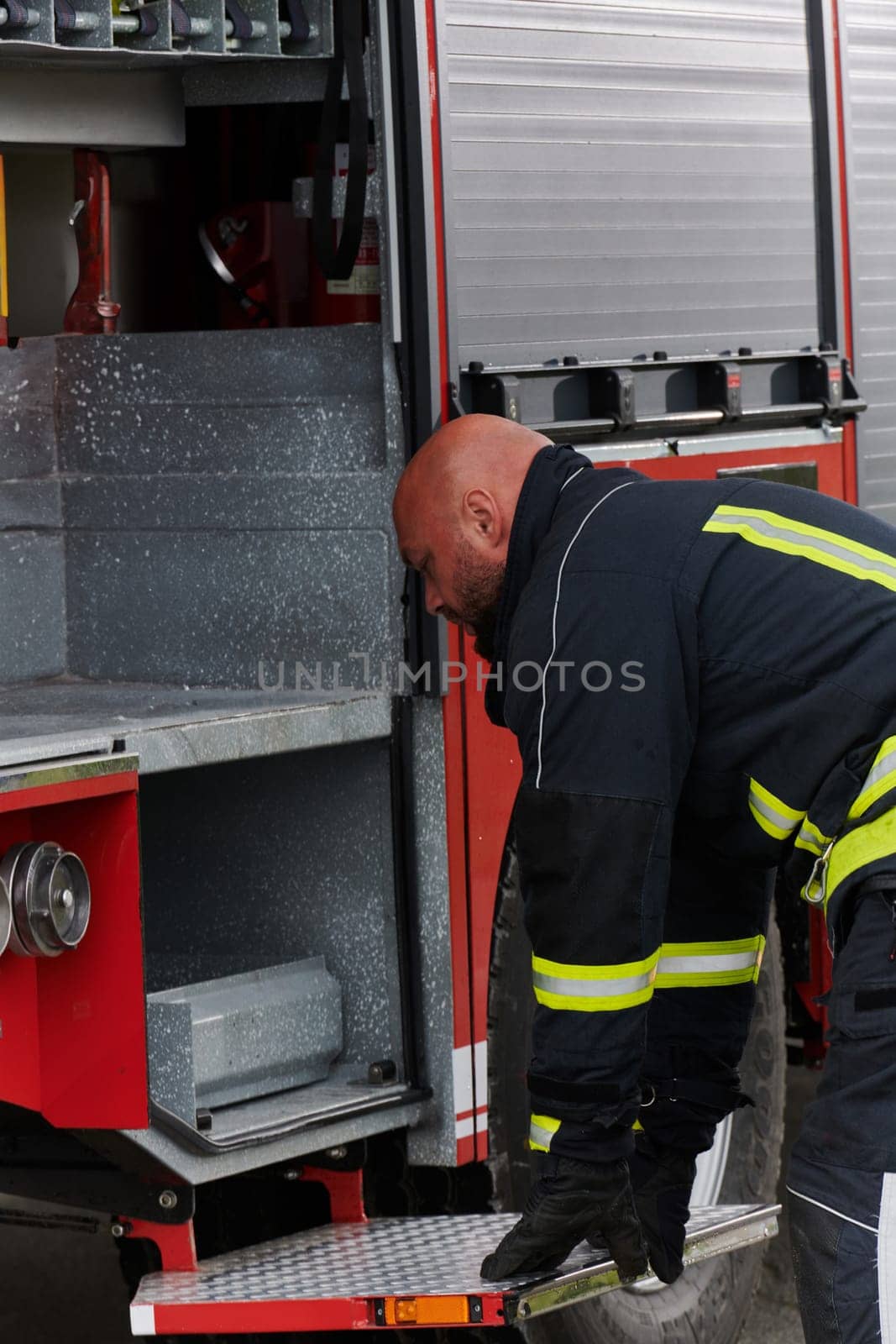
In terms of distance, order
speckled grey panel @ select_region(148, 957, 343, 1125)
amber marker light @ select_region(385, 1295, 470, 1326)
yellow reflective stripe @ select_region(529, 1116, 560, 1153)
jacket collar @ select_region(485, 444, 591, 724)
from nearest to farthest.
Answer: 1. yellow reflective stripe @ select_region(529, 1116, 560, 1153)
2. jacket collar @ select_region(485, 444, 591, 724)
3. amber marker light @ select_region(385, 1295, 470, 1326)
4. speckled grey panel @ select_region(148, 957, 343, 1125)

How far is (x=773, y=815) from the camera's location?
9.57ft

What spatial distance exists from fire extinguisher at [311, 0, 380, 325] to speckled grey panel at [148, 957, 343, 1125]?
120 cm

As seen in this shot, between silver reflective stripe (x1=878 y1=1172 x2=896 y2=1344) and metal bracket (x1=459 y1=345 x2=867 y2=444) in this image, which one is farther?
metal bracket (x1=459 y1=345 x2=867 y2=444)

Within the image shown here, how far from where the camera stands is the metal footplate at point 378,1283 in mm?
3139

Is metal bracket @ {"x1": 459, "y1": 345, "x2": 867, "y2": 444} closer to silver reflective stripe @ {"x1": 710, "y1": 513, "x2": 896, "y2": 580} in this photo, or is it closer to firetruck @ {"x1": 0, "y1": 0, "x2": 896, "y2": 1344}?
firetruck @ {"x1": 0, "y1": 0, "x2": 896, "y2": 1344}

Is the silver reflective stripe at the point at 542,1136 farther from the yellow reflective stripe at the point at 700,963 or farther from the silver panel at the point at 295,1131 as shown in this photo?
the silver panel at the point at 295,1131

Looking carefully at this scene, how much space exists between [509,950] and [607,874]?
1.16 m

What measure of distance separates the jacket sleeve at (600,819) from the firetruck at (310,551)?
52 cm

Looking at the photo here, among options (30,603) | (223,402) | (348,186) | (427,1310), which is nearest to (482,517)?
(348,186)

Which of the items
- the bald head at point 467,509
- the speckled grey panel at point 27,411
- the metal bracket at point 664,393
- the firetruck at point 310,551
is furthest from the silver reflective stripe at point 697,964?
the speckled grey panel at point 27,411

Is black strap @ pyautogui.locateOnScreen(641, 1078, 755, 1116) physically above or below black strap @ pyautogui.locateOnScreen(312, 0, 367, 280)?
below

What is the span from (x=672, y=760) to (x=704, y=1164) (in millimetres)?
2060

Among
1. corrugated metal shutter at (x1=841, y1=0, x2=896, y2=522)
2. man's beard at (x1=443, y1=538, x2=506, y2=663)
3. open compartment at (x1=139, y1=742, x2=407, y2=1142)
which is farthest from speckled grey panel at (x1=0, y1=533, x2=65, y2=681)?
corrugated metal shutter at (x1=841, y1=0, x2=896, y2=522)

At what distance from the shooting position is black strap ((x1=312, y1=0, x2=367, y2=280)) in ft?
11.9
